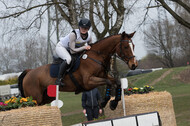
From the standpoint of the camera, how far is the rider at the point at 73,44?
17.1ft

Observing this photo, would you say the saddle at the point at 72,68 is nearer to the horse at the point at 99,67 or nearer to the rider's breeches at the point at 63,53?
the horse at the point at 99,67

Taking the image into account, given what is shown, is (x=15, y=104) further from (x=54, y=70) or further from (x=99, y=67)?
(x=99, y=67)

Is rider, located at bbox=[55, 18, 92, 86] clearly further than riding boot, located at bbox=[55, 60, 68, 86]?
No

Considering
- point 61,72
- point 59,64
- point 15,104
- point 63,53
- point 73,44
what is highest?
point 73,44

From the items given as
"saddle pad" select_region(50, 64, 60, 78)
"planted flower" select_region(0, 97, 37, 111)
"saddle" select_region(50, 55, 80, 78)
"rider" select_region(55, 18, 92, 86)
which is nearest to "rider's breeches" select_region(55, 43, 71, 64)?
"rider" select_region(55, 18, 92, 86)

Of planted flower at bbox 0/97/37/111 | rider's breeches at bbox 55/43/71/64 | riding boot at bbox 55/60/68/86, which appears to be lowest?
planted flower at bbox 0/97/37/111

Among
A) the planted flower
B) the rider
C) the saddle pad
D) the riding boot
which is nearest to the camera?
the planted flower

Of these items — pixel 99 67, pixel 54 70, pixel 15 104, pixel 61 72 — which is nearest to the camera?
pixel 15 104

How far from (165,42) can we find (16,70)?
93.0 ft

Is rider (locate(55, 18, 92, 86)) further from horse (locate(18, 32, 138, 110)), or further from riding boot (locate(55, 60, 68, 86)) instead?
horse (locate(18, 32, 138, 110))

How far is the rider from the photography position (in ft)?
17.1

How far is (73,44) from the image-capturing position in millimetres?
5273

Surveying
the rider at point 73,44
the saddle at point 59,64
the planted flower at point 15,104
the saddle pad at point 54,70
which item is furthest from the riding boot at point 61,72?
the planted flower at point 15,104

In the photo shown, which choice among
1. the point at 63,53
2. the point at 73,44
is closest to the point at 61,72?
the point at 63,53
